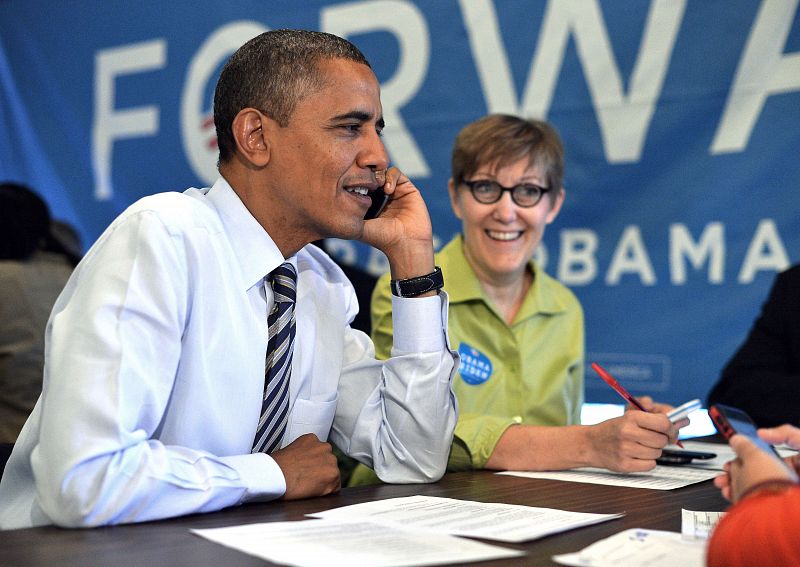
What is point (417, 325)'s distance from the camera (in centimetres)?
173

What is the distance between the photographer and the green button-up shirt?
7.27ft

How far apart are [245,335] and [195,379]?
0.11 meters

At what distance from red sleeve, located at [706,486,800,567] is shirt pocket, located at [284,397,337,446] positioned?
33.8 inches

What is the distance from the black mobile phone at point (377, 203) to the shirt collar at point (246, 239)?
13.9 inches

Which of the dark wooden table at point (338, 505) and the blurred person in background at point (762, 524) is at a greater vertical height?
the blurred person in background at point (762, 524)

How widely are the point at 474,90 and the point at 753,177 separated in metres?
1.04

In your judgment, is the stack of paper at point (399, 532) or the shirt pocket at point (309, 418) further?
the shirt pocket at point (309, 418)

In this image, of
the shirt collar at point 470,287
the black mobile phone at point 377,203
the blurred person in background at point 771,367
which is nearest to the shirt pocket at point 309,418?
the black mobile phone at point 377,203

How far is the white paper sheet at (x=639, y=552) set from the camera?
1000 millimetres

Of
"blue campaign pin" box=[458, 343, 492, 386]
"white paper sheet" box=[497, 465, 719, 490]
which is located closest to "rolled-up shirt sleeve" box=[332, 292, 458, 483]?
"white paper sheet" box=[497, 465, 719, 490]

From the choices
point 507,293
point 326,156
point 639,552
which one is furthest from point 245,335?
point 507,293

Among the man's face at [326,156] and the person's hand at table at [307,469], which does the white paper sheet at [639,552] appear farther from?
the man's face at [326,156]

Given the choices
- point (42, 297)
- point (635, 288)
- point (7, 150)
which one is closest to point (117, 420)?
point (42, 297)

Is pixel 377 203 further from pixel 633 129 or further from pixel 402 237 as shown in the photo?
pixel 633 129
